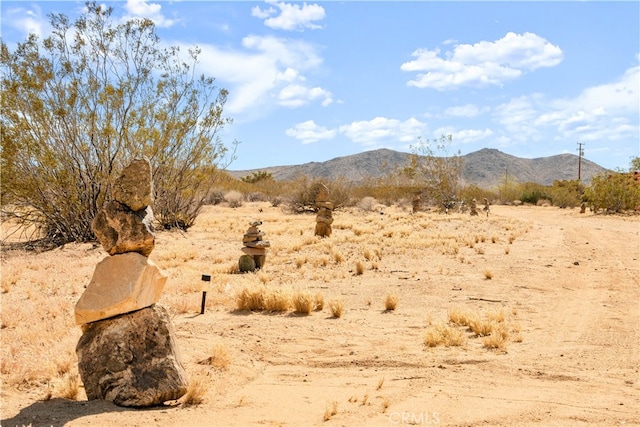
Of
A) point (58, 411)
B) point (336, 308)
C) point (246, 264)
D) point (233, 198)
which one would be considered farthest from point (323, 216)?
point (233, 198)

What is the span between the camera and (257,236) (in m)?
12.6

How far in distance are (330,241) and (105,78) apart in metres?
8.47

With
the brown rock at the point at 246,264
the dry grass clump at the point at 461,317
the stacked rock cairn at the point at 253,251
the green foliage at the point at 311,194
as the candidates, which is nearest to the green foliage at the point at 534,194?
the green foliage at the point at 311,194

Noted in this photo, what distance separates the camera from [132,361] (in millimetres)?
4637

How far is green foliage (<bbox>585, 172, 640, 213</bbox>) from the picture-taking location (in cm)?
3178

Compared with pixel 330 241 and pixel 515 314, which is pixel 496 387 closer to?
pixel 515 314

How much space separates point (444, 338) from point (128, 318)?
3.96 meters

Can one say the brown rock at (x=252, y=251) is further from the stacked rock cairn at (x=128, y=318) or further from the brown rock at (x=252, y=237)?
the stacked rock cairn at (x=128, y=318)

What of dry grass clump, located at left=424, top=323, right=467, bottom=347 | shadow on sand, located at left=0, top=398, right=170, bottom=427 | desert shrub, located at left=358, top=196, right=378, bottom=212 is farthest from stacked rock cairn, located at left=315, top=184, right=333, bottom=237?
desert shrub, located at left=358, top=196, right=378, bottom=212

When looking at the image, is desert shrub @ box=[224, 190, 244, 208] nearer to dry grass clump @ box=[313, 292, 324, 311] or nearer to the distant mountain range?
dry grass clump @ box=[313, 292, 324, 311]

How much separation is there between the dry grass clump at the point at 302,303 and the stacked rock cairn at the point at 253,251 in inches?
148

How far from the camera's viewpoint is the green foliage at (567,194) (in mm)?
43500

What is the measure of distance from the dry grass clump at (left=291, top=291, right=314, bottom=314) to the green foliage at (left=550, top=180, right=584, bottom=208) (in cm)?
3990

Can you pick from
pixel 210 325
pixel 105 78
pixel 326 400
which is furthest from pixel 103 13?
pixel 326 400
